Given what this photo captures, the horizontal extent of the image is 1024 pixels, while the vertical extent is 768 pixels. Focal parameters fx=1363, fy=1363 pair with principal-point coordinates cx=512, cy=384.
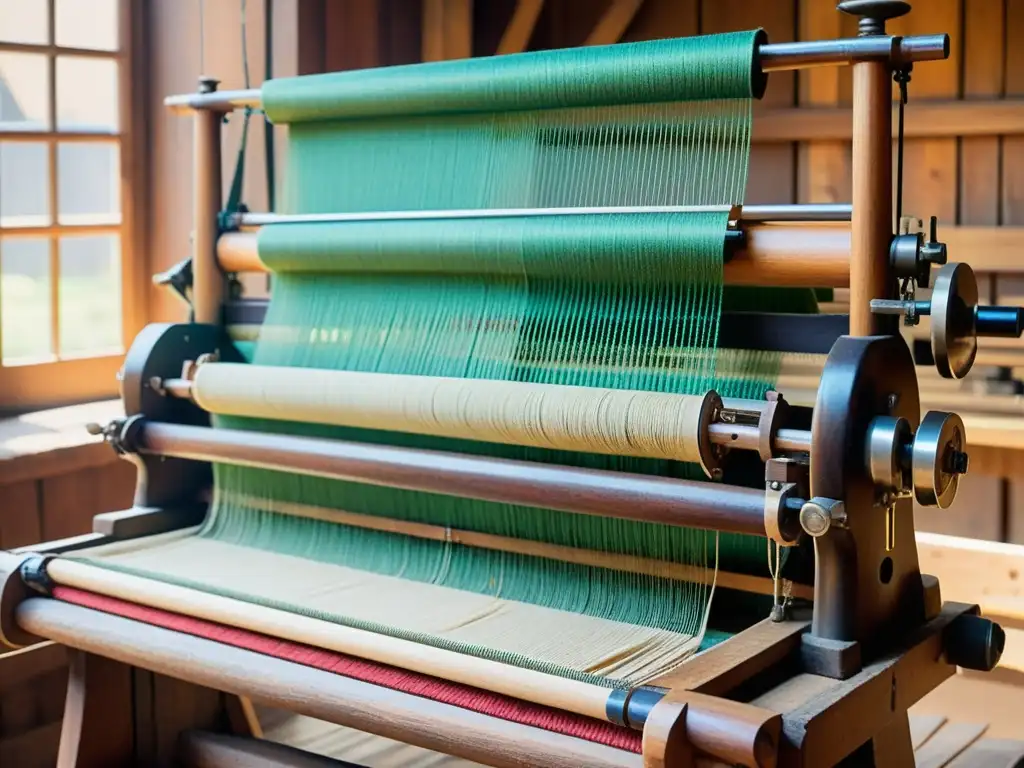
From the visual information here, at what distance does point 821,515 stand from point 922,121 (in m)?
1.84

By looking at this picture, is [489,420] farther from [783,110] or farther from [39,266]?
[783,110]

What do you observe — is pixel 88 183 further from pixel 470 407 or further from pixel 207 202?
pixel 470 407

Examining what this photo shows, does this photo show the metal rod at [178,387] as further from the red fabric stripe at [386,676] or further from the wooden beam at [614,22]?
the wooden beam at [614,22]

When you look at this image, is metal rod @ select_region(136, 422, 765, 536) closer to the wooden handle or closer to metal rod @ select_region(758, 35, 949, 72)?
the wooden handle

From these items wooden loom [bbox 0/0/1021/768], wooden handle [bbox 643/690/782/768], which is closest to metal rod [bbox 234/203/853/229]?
wooden loom [bbox 0/0/1021/768]

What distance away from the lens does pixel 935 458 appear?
1339mm

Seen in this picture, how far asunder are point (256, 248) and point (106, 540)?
471mm

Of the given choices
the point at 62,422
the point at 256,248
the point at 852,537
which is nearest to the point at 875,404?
the point at 852,537

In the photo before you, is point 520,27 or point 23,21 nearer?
point 23,21

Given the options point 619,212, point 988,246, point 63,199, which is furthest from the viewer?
point 988,246

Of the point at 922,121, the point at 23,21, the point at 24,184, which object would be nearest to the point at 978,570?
the point at 922,121

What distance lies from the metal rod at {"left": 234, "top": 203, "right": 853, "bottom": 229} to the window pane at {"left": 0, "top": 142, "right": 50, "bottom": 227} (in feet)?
3.29

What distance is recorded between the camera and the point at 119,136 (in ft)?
9.31

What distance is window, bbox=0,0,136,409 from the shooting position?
264 centimetres
